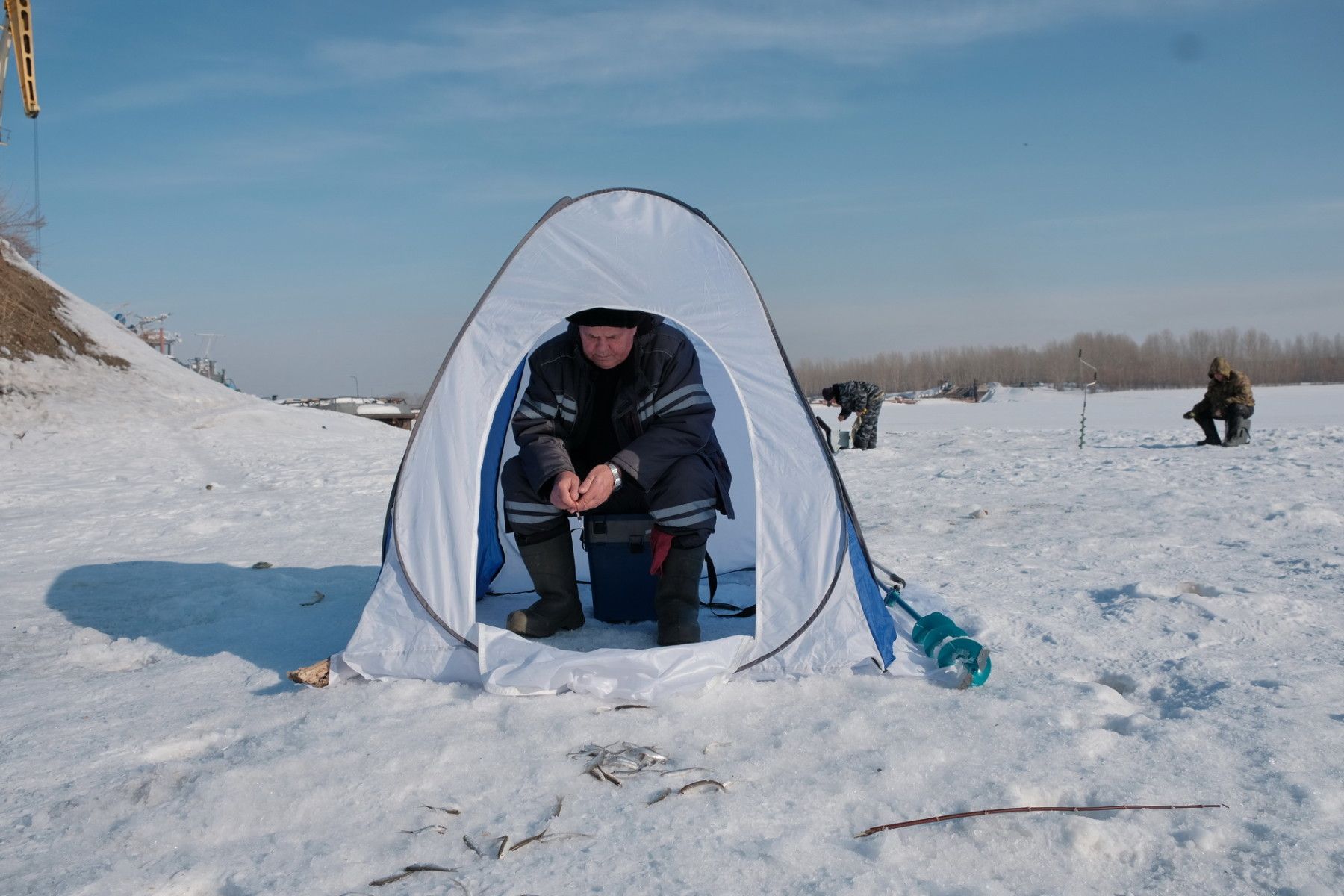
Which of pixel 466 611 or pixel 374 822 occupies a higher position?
pixel 466 611

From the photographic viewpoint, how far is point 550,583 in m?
3.21

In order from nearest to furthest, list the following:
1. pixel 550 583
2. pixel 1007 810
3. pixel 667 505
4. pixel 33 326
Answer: pixel 1007 810, pixel 667 505, pixel 550 583, pixel 33 326

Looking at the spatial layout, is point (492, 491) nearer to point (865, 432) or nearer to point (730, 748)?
point (730, 748)

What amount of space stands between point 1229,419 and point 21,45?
28907 millimetres

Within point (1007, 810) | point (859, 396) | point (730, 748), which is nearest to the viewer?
point (1007, 810)

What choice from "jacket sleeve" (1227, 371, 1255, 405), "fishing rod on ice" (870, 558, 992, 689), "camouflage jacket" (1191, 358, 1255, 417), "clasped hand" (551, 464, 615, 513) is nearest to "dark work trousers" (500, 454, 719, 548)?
"clasped hand" (551, 464, 615, 513)

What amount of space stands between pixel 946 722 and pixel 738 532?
2.08m

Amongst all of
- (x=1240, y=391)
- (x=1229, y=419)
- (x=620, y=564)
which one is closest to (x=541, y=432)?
(x=620, y=564)

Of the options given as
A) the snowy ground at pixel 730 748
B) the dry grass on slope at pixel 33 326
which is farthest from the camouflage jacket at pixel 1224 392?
the dry grass on slope at pixel 33 326

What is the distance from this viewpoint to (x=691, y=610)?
3090 millimetres

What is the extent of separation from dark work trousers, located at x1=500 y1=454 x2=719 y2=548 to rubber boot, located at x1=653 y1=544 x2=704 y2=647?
4 centimetres

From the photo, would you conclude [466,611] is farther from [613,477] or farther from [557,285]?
[557,285]

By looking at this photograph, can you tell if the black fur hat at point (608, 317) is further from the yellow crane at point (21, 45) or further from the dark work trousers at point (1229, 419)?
the yellow crane at point (21, 45)

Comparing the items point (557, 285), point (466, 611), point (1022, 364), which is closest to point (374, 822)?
point (466, 611)
